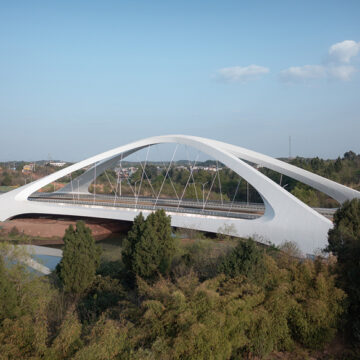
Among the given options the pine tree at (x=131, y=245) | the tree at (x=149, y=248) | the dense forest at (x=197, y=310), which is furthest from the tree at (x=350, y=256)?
the pine tree at (x=131, y=245)

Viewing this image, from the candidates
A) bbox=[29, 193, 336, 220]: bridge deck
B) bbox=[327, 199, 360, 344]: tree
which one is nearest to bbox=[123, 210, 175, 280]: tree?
bbox=[327, 199, 360, 344]: tree

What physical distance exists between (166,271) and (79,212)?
16720 mm

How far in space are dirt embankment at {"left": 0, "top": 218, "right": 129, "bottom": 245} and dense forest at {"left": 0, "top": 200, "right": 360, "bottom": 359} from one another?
1739cm

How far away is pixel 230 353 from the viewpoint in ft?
25.0

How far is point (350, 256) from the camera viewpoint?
11078 millimetres

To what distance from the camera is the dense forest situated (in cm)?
723

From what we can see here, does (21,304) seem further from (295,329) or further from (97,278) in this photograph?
(295,329)

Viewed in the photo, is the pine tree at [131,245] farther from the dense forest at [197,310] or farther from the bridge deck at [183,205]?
the bridge deck at [183,205]

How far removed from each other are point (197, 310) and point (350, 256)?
581 centimetres

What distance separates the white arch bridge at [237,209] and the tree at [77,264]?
9217 millimetres

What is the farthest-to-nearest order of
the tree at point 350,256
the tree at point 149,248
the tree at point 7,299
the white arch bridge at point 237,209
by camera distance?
1. the white arch bridge at point 237,209
2. the tree at point 149,248
3. the tree at point 350,256
4. the tree at point 7,299

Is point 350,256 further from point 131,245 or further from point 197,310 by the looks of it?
point 131,245

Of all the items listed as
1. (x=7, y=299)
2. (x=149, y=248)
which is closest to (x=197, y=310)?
(x=7, y=299)

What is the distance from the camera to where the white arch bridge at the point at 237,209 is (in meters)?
18.7
